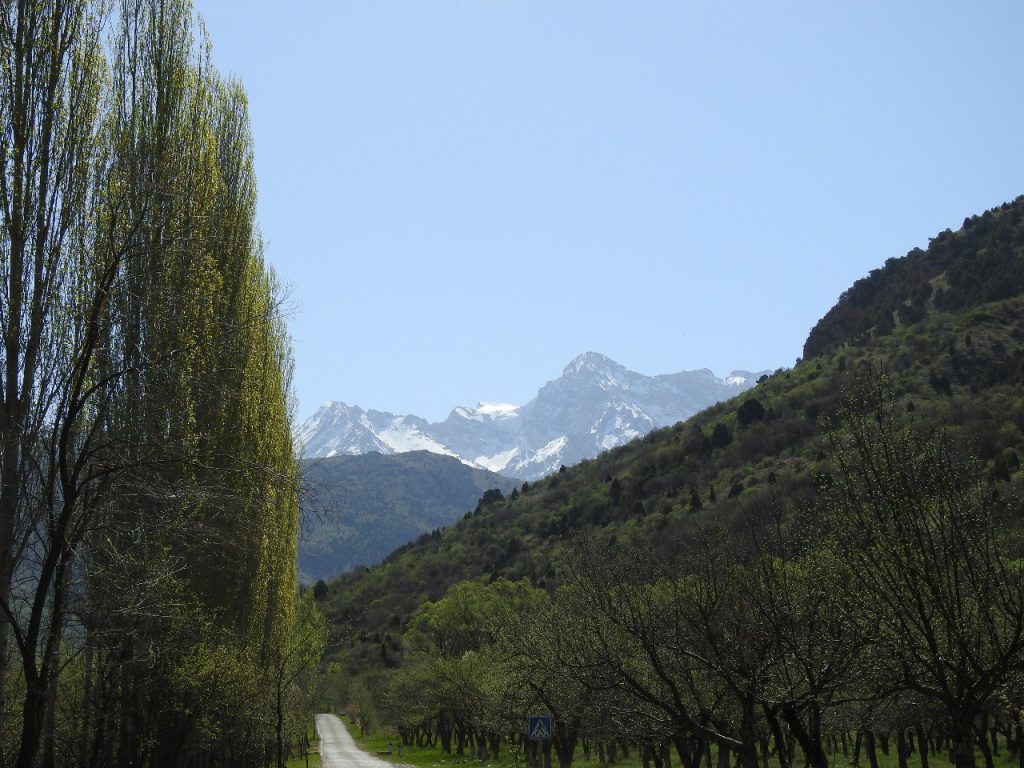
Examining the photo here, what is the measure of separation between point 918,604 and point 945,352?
89.1 meters

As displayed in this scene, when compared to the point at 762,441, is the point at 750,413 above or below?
above

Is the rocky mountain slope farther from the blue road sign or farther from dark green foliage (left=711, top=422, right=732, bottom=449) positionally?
the blue road sign

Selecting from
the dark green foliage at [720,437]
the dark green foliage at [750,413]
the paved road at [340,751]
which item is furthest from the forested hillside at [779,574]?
the paved road at [340,751]

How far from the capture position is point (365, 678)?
297 feet

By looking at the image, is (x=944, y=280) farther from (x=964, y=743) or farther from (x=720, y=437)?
(x=964, y=743)

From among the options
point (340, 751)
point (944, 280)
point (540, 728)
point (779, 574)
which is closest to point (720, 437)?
point (944, 280)

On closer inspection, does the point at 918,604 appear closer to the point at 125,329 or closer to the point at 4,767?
the point at 125,329

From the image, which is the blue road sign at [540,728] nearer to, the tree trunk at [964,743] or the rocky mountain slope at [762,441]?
the tree trunk at [964,743]

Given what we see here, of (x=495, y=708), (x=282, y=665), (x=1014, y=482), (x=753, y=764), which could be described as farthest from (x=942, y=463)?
(x=1014, y=482)

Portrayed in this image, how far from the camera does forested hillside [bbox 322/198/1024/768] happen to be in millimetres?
12867

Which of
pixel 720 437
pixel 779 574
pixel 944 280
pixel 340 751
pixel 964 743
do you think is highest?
pixel 944 280

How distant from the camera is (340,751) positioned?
68.5 m

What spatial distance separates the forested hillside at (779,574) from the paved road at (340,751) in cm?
388

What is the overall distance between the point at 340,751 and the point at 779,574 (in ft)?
Result: 184
